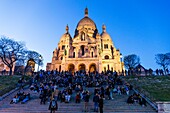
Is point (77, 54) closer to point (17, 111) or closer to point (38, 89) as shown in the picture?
point (38, 89)

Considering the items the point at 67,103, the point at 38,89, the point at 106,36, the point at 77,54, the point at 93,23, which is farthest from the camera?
the point at 93,23

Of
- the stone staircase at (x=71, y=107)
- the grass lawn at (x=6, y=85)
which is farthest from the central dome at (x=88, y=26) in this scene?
the stone staircase at (x=71, y=107)

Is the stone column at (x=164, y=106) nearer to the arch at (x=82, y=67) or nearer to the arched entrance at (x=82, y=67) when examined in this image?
the arch at (x=82, y=67)

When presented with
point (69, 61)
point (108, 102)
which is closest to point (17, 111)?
point (108, 102)

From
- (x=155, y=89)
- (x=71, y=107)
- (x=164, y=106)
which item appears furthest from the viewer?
(x=155, y=89)

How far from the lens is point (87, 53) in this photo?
54250mm

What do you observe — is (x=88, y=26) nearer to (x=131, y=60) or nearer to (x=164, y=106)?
(x=131, y=60)

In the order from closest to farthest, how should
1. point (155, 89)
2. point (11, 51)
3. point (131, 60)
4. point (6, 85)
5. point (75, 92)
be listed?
point (75, 92)
point (155, 89)
point (6, 85)
point (11, 51)
point (131, 60)

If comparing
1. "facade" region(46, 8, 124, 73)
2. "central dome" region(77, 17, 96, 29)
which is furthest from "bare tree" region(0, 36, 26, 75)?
"central dome" region(77, 17, 96, 29)

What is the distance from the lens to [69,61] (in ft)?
168

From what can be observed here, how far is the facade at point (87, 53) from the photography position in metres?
50.4

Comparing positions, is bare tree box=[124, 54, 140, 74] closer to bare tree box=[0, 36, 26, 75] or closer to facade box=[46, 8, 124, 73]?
facade box=[46, 8, 124, 73]

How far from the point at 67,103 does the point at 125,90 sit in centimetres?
711

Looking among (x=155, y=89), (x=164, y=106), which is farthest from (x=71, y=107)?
(x=155, y=89)
